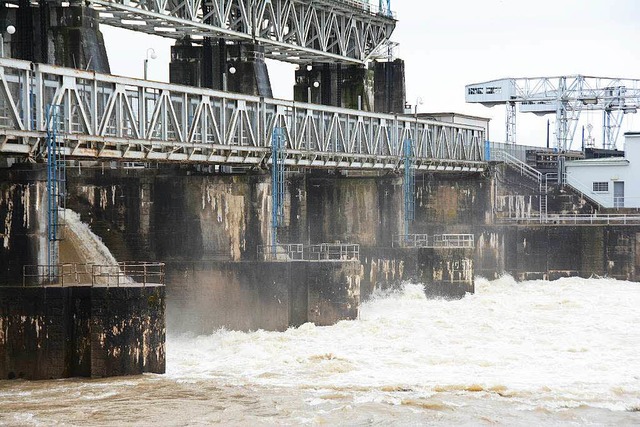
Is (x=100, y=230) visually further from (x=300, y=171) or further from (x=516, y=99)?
(x=516, y=99)

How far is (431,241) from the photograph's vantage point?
70312mm

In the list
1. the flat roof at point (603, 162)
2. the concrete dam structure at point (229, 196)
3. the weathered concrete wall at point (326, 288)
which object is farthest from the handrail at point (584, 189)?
the weathered concrete wall at point (326, 288)

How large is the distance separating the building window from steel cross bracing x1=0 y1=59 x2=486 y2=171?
1907 cm

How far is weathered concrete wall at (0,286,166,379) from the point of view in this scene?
118ft

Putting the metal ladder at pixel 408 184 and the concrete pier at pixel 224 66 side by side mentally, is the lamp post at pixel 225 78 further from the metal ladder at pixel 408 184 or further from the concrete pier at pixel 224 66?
the metal ladder at pixel 408 184

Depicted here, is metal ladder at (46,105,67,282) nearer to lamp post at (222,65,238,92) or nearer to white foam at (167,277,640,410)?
white foam at (167,277,640,410)

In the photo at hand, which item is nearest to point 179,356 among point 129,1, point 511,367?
point 511,367

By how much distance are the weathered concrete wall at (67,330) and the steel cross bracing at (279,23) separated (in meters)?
13.4

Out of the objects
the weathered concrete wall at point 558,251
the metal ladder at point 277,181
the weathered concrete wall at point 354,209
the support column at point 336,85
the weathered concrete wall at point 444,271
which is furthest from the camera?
the weathered concrete wall at point 558,251

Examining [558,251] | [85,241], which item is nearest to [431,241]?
[558,251]

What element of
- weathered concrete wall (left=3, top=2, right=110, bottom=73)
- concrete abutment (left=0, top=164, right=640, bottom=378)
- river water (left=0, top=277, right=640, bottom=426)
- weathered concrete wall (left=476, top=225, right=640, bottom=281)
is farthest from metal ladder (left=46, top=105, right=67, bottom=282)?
weathered concrete wall (left=476, top=225, right=640, bottom=281)

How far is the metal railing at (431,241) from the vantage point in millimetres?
64125

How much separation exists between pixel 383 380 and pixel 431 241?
32309mm

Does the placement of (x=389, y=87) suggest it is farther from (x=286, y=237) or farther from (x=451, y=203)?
(x=286, y=237)
